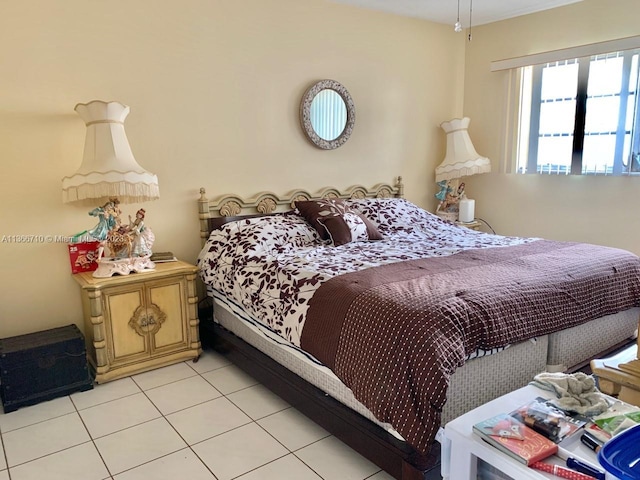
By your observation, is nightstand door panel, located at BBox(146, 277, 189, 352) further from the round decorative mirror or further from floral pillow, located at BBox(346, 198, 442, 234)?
the round decorative mirror

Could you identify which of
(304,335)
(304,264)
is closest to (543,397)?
(304,335)

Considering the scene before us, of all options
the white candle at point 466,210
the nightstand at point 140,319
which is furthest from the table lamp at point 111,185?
the white candle at point 466,210

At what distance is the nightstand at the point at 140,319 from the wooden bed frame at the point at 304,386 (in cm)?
26

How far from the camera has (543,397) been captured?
57.9 inches

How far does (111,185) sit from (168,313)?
2.83ft

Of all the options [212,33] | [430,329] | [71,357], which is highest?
[212,33]

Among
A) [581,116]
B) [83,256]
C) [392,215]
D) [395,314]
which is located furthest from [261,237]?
[581,116]

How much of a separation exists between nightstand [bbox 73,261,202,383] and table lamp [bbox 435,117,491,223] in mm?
2678

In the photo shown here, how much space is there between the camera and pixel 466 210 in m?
4.37

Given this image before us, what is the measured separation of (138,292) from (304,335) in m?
1.21

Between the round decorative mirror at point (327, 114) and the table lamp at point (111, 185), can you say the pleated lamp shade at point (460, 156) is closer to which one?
the round decorative mirror at point (327, 114)

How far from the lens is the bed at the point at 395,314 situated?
1658mm

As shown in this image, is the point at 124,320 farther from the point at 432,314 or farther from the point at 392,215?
the point at 392,215

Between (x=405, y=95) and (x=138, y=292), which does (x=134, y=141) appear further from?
(x=405, y=95)
